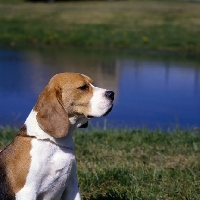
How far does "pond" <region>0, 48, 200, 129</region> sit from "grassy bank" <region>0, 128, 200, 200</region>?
3.93ft

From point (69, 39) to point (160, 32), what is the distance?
3.95 meters

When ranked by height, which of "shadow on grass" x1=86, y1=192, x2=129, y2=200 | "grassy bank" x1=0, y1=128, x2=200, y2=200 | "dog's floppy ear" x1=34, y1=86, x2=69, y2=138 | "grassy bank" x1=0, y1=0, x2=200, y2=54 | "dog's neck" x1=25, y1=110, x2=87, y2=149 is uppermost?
"dog's floppy ear" x1=34, y1=86, x2=69, y2=138

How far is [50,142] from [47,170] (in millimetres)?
219

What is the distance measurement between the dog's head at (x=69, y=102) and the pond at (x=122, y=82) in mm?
4615

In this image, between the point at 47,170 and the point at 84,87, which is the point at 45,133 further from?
the point at 84,87

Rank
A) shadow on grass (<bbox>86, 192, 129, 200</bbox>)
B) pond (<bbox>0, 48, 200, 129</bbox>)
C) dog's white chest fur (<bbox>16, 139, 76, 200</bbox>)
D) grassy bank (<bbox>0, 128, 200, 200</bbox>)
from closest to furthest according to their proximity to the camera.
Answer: dog's white chest fur (<bbox>16, 139, 76, 200</bbox>) → shadow on grass (<bbox>86, 192, 129, 200</bbox>) → grassy bank (<bbox>0, 128, 200, 200</bbox>) → pond (<bbox>0, 48, 200, 129</bbox>)

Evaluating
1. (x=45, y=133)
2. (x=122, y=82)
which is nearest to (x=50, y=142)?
(x=45, y=133)

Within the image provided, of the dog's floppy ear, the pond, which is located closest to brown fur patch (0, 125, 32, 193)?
the dog's floppy ear

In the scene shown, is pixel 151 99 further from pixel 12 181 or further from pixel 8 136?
pixel 12 181

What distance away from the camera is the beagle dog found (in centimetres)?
461

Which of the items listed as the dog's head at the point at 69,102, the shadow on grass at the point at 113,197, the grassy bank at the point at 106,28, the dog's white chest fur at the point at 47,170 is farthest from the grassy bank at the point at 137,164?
the grassy bank at the point at 106,28

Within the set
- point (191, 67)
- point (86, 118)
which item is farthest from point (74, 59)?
point (86, 118)

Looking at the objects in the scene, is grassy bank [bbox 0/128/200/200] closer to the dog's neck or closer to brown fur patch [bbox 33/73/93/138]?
the dog's neck

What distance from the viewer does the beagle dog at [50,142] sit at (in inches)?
182
